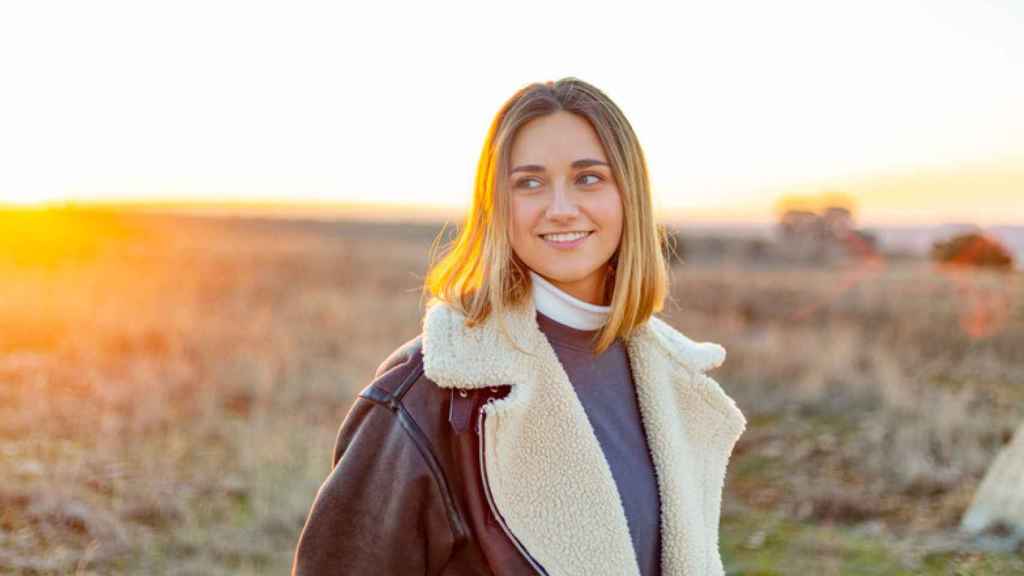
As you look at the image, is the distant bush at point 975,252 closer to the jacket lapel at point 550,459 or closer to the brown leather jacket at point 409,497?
the jacket lapel at point 550,459

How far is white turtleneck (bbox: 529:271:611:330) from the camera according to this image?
6.04ft

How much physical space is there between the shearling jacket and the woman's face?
0.12 meters

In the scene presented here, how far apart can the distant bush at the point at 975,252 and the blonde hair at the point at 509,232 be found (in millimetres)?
17465

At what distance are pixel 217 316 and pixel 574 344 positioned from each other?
9069mm

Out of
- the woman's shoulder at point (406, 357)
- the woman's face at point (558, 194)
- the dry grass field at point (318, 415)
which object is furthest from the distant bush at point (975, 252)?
the woman's shoulder at point (406, 357)

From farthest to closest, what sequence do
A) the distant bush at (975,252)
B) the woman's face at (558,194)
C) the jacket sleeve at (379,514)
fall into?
the distant bush at (975,252)
the woman's face at (558,194)
the jacket sleeve at (379,514)

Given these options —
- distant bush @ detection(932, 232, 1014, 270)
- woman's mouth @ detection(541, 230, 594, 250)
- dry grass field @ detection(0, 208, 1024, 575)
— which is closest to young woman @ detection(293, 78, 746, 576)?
woman's mouth @ detection(541, 230, 594, 250)

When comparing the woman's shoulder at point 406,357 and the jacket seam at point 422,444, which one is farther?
the woman's shoulder at point 406,357

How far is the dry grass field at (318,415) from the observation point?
13.1 feet

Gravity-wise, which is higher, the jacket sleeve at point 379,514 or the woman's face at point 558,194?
the woman's face at point 558,194

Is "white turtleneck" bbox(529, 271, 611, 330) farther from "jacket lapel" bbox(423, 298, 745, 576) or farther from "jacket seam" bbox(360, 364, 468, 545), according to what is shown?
"jacket seam" bbox(360, 364, 468, 545)

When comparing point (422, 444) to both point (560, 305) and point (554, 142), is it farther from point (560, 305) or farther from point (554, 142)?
point (554, 142)

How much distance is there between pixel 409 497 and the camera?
1.53 m

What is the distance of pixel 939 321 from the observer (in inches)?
392
